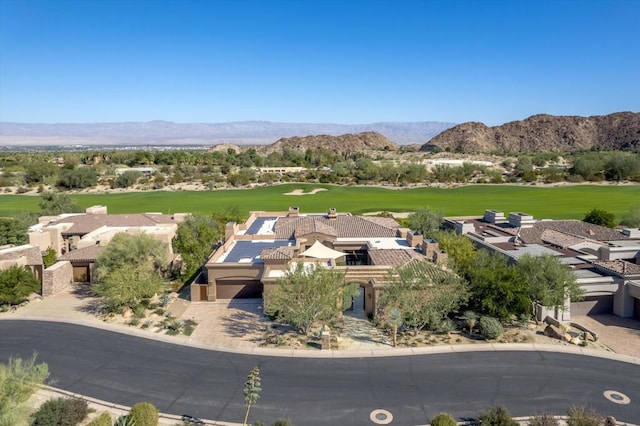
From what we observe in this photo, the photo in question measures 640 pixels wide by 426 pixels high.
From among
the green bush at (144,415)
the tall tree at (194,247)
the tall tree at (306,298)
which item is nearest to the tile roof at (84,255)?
the tall tree at (194,247)

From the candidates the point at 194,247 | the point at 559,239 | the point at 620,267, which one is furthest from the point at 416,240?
the point at 194,247

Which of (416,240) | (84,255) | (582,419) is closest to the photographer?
(582,419)

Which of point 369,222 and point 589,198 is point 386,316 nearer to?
point 369,222

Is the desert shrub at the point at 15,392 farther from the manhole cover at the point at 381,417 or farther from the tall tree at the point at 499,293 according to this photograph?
the tall tree at the point at 499,293

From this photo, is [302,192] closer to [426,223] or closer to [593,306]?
[426,223]

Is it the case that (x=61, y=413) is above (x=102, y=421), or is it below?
below

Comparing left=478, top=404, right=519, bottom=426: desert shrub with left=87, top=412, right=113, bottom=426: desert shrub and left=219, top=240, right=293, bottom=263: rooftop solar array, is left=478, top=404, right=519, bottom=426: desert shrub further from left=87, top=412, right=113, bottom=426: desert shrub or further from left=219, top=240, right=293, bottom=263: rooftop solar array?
left=219, top=240, right=293, bottom=263: rooftop solar array

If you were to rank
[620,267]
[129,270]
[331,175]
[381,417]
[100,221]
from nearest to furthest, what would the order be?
1. [381,417]
2. [620,267]
3. [129,270]
4. [100,221]
5. [331,175]
